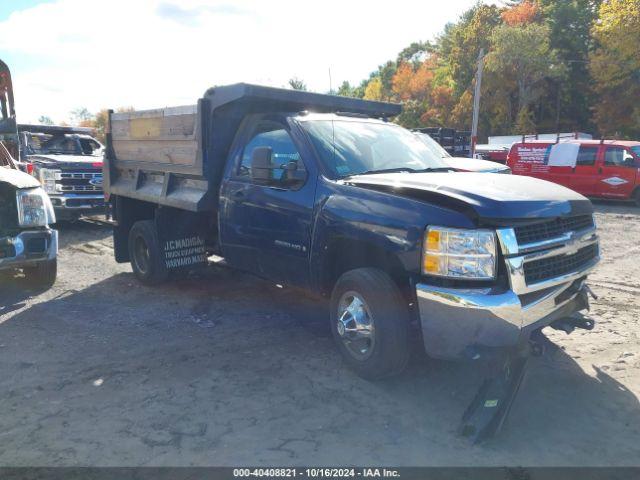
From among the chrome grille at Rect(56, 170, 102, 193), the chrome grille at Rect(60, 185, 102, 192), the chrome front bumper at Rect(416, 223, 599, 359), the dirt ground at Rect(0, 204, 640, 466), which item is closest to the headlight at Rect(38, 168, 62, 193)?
the chrome grille at Rect(56, 170, 102, 193)

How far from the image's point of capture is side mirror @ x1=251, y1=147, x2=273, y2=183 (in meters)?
4.32

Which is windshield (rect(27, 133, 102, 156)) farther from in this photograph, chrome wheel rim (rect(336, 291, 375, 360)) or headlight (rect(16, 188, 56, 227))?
chrome wheel rim (rect(336, 291, 375, 360))

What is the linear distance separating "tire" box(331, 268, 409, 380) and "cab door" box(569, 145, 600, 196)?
13737mm

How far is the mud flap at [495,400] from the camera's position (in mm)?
3188

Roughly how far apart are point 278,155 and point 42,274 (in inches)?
141

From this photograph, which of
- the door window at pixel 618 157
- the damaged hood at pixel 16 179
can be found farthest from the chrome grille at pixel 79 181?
the door window at pixel 618 157

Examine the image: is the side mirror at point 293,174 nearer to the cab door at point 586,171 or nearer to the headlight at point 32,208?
the headlight at point 32,208

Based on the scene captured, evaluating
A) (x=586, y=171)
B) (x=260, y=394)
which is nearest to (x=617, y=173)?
(x=586, y=171)

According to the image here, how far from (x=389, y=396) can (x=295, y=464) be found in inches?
40.2

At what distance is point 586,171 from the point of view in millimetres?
15492

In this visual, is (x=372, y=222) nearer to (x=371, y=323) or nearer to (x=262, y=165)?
(x=371, y=323)

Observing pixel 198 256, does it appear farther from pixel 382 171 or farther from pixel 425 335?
pixel 425 335

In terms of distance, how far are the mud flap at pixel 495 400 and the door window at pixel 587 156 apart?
13883 millimetres

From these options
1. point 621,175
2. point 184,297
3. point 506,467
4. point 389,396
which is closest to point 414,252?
point 389,396
